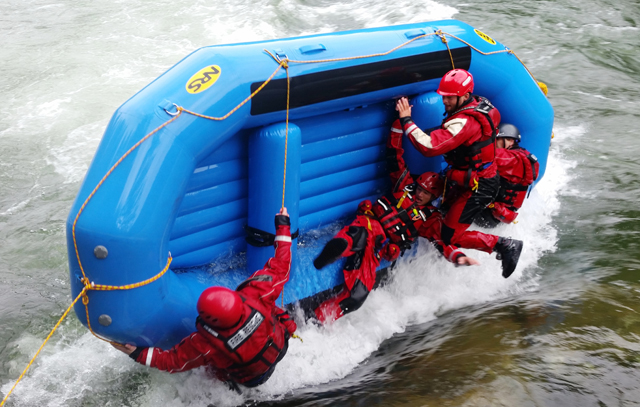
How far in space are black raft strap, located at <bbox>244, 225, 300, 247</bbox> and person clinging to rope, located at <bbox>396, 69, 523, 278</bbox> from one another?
1007mm

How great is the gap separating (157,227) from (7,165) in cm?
395

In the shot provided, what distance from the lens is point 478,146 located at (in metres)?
3.34

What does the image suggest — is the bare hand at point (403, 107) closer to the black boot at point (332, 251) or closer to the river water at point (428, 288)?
the black boot at point (332, 251)

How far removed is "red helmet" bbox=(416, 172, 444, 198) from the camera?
11.8 ft

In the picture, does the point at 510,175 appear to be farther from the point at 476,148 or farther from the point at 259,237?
the point at 259,237

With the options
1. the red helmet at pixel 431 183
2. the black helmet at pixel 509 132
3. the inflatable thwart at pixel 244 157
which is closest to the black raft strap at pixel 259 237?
the inflatable thwart at pixel 244 157

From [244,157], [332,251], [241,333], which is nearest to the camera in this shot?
[241,333]

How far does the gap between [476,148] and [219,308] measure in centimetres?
186

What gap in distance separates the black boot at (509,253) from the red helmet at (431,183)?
52 centimetres

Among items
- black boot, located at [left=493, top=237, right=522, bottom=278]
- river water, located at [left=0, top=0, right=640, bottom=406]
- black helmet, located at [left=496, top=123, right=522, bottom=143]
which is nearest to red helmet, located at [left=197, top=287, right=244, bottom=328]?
river water, located at [left=0, top=0, right=640, bottom=406]

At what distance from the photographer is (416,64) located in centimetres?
343

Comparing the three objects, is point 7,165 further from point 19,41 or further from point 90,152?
point 19,41

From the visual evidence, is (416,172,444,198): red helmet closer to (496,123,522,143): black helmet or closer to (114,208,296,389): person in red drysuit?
(496,123,522,143): black helmet

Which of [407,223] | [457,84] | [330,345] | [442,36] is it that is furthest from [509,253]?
[442,36]
